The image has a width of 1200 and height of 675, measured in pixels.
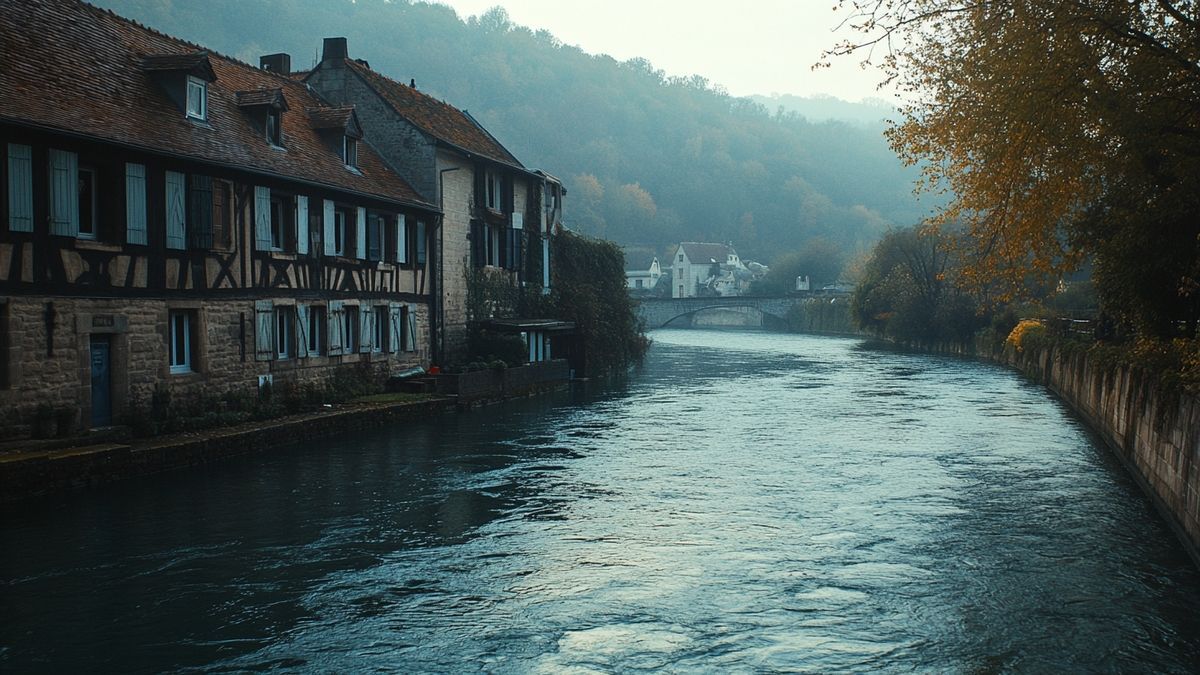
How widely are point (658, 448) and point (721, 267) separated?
13090 centimetres

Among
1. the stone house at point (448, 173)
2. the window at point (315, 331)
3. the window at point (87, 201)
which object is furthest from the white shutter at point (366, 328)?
the window at point (87, 201)

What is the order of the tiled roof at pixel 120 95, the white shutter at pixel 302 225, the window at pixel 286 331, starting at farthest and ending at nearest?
the white shutter at pixel 302 225
the window at pixel 286 331
the tiled roof at pixel 120 95

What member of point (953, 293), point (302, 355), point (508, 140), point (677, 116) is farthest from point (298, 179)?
point (677, 116)

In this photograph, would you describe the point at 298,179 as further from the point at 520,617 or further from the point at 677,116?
the point at 677,116

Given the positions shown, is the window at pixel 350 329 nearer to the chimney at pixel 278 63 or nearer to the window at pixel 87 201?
the window at pixel 87 201

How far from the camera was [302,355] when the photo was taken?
25016 mm

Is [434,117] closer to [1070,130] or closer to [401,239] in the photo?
[401,239]

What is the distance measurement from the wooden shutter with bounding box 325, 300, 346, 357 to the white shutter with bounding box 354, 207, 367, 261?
172cm

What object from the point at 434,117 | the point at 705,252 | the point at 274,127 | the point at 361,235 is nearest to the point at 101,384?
the point at 274,127

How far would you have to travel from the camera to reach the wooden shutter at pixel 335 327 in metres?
26.3

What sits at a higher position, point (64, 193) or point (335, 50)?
point (335, 50)

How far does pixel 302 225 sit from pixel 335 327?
2697 millimetres

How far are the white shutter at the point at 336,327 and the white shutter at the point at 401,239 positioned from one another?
12.4ft

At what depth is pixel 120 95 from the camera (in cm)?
2064
